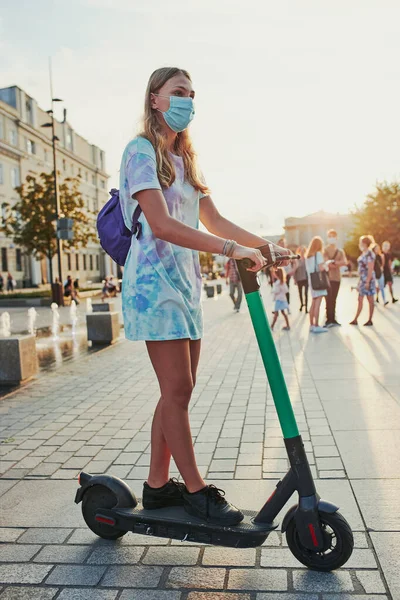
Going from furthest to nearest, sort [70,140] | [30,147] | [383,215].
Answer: [70,140] → [383,215] → [30,147]

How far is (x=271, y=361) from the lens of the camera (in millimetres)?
A: 2715

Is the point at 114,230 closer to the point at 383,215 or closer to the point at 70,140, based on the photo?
the point at 383,215

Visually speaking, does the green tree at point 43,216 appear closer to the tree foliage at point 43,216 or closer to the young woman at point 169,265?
the tree foliage at point 43,216

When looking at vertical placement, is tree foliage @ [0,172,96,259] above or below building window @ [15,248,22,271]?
above

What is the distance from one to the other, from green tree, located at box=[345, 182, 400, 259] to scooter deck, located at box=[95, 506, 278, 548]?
64257 mm

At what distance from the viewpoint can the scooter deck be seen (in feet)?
9.02

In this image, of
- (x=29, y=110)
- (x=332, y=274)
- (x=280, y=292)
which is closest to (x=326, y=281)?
(x=280, y=292)

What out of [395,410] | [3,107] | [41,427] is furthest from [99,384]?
[3,107]

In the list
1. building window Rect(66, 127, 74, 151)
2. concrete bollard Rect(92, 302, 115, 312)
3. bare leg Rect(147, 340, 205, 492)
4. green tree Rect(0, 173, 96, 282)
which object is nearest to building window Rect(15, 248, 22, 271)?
green tree Rect(0, 173, 96, 282)

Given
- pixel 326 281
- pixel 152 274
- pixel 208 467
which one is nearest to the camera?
pixel 152 274

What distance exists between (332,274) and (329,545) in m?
11.5

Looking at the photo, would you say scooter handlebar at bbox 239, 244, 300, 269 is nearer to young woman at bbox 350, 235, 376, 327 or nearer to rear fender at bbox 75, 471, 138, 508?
rear fender at bbox 75, 471, 138, 508

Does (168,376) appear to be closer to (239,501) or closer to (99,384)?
(239,501)

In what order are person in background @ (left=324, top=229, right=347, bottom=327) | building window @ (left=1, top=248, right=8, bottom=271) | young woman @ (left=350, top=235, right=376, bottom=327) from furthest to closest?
building window @ (left=1, top=248, right=8, bottom=271) < person in background @ (left=324, top=229, right=347, bottom=327) < young woman @ (left=350, top=235, right=376, bottom=327)
